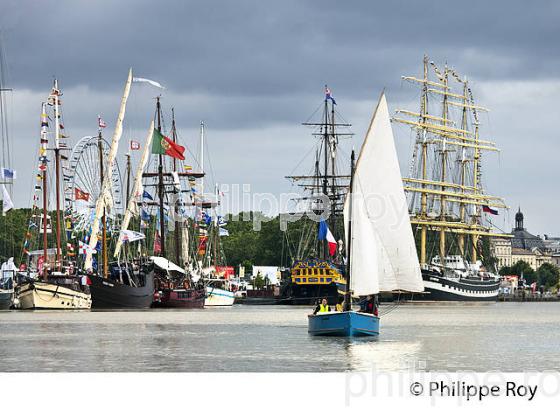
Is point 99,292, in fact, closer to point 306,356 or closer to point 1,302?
point 1,302

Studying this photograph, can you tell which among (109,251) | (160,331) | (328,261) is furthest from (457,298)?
(160,331)

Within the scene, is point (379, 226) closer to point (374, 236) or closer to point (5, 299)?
point (374, 236)

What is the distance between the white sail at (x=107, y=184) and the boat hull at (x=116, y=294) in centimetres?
256

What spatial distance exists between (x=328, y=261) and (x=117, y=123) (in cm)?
5109

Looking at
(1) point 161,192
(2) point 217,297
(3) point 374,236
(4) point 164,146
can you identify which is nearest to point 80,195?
(4) point 164,146

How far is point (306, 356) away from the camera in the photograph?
60.7 metres

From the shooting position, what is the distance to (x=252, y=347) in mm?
68000

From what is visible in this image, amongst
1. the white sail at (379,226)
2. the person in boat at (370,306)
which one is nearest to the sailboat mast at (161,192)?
the person in boat at (370,306)

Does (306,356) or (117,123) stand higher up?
(117,123)

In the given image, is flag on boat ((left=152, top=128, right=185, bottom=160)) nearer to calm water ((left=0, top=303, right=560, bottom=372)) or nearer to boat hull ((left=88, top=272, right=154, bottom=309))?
boat hull ((left=88, top=272, right=154, bottom=309))

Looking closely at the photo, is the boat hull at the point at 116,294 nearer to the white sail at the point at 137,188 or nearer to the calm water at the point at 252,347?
the white sail at the point at 137,188

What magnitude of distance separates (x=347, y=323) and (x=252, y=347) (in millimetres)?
5500

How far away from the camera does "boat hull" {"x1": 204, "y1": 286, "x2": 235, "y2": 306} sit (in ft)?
543
